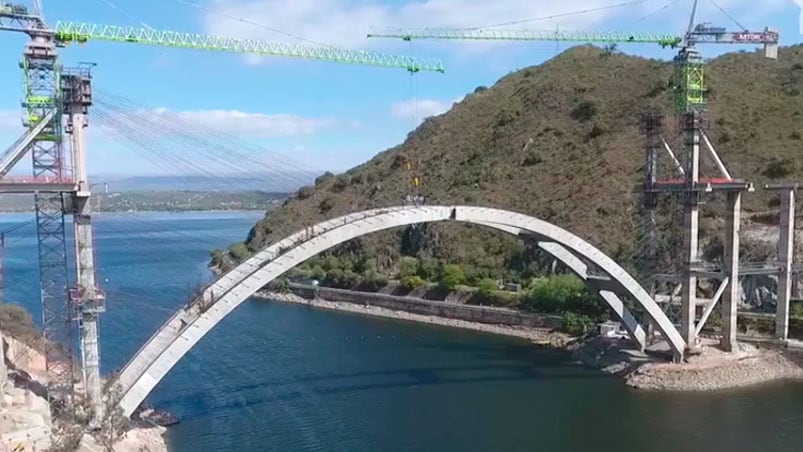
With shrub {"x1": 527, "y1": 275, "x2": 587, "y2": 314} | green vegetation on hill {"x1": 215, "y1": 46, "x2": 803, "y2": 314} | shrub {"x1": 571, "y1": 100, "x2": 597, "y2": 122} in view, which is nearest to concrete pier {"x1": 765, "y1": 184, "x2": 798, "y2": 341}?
green vegetation on hill {"x1": 215, "y1": 46, "x2": 803, "y2": 314}

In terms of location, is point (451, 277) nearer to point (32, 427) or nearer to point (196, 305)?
point (196, 305)

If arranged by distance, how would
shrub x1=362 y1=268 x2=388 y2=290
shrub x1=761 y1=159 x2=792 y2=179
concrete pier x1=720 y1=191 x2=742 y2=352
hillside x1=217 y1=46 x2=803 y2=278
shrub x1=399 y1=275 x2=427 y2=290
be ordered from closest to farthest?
concrete pier x1=720 y1=191 x2=742 y2=352, shrub x1=761 y1=159 x2=792 y2=179, shrub x1=399 y1=275 x2=427 y2=290, shrub x1=362 y1=268 x2=388 y2=290, hillside x1=217 y1=46 x2=803 y2=278

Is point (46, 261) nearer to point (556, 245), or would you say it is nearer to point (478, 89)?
point (556, 245)

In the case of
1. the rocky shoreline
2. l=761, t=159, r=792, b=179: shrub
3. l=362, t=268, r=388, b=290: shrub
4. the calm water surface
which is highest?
l=761, t=159, r=792, b=179: shrub

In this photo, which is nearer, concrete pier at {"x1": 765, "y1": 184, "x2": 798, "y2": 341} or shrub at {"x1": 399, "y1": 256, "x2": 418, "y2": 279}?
concrete pier at {"x1": 765, "y1": 184, "x2": 798, "y2": 341}

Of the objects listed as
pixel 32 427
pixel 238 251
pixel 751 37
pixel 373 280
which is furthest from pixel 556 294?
pixel 238 251

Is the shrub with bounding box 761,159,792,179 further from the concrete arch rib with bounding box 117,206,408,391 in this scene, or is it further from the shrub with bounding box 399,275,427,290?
the concrete arch rib with bounding box 117,206,408,391

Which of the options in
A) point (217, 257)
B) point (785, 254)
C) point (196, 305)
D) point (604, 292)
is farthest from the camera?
point (217, 257)

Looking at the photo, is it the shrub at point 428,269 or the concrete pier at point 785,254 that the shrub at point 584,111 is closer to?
the shrub at point 428,269
